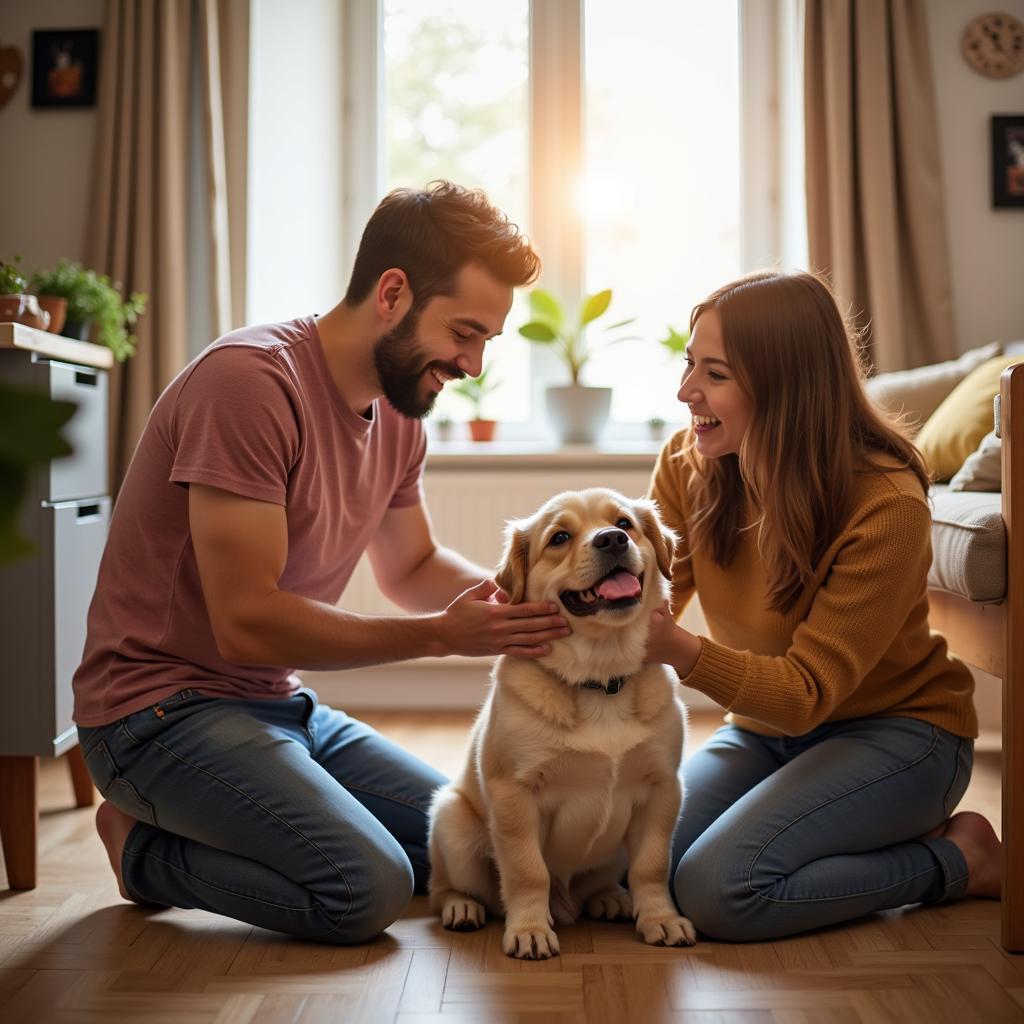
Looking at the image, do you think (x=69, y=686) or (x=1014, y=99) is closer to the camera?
(x=69, y=686)

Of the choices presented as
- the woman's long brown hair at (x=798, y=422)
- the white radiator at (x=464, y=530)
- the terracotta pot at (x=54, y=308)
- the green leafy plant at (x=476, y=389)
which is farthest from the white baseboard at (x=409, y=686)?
the woman's long brown hair at (x=798, y=422)

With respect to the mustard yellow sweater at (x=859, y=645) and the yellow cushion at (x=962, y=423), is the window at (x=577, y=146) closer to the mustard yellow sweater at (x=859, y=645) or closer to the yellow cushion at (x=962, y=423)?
the yellow cushion at (x=962, y=423)

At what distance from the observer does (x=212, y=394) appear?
5.66 ft

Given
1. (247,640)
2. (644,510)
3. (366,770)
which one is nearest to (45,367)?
(247,640)

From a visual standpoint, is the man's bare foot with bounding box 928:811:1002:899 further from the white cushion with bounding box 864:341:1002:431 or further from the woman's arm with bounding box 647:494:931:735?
the white cushion with bounding box 864:341:1002:431

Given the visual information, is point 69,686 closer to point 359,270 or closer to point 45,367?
point 45,367

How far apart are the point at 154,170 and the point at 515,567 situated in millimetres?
2542

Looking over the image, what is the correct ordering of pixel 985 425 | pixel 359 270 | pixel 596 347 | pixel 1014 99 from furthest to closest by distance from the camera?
pixel 596 347
pixel 1014 99
pixel 985 425
pixel 359 270

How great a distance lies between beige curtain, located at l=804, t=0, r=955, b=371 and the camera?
356 centimetres

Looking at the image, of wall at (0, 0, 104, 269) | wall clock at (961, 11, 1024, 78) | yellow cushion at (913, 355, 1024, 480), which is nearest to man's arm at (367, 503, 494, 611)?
yellow cushion at (913, 355, 1024, 480)

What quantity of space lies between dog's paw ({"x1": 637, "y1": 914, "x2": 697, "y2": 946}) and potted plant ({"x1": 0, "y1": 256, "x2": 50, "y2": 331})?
173 centimetres

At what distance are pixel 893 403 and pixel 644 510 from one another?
71.0 inches

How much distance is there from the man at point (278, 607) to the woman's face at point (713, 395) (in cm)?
33

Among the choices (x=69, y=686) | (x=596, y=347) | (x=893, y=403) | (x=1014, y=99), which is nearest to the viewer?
(x=69, y=686)
